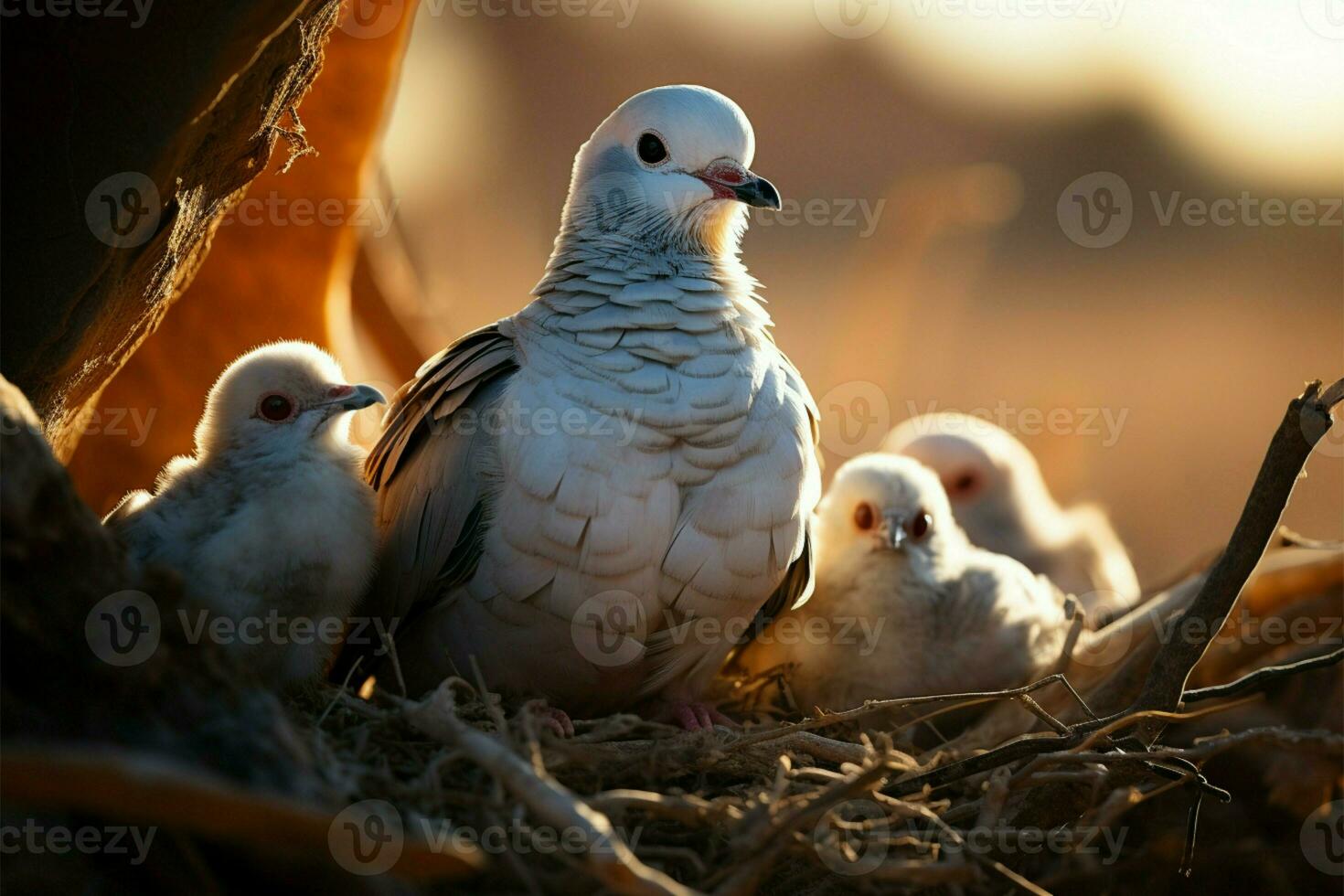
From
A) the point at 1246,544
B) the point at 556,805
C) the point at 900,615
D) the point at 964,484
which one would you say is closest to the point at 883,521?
the point at 900,615

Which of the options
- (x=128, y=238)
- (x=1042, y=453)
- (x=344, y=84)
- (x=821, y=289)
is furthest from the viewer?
(x=821, y=289)

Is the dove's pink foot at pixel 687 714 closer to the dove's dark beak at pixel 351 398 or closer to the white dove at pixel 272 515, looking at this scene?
the white dove at pixel 272 515

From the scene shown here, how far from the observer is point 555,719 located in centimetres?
282

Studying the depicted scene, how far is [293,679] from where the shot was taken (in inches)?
109

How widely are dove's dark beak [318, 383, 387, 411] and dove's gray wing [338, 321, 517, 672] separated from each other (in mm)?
306

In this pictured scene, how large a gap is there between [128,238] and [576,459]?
1.07 m

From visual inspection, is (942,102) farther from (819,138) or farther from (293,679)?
(293,679)

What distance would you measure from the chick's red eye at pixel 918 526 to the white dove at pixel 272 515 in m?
1.74

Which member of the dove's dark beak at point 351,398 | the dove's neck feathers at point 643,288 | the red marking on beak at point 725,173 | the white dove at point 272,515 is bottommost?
the white dove at point 272,515

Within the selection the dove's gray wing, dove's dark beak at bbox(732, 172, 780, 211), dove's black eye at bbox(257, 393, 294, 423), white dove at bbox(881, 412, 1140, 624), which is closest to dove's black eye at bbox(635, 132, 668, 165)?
dove's dark beak at bbox(732, 172, 780, 211)

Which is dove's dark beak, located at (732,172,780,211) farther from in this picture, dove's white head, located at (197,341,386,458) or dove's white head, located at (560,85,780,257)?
dove's white head, located at (197,341,386,458)

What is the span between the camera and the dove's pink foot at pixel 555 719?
8.97ft

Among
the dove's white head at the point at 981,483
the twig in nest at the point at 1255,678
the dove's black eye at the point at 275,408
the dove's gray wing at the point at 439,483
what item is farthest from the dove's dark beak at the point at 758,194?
the dove's white head at the point at 981,483

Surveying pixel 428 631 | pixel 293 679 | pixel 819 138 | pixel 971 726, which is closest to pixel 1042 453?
pixel 971 726
